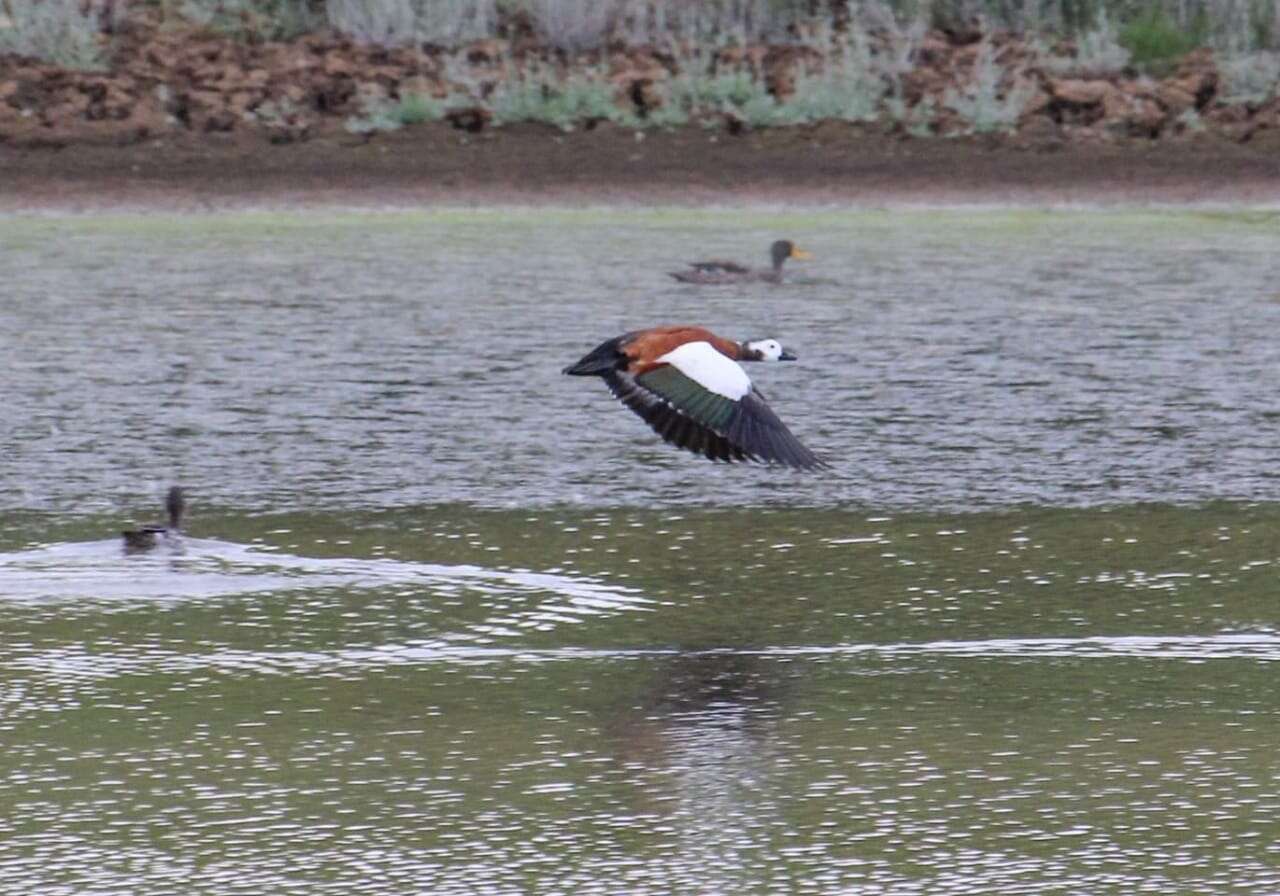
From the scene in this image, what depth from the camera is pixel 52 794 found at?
6.07 metres

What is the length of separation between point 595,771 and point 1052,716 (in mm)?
1168

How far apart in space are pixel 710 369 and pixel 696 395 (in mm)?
93

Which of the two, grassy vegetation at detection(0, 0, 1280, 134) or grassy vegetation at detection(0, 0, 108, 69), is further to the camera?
grassy vegetation at detection(0, 0, 108, 69)

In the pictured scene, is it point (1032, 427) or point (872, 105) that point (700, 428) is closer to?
point (1032, 427)

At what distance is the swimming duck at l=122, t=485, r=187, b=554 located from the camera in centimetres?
Result: 877

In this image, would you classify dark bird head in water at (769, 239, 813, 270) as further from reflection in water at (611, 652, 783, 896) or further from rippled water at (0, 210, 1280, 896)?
reflection in water at (611, 652, 783, 896)

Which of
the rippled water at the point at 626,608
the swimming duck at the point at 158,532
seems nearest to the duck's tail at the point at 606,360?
the rippled water at the point at 626,608

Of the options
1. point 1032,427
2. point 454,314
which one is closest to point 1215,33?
point 454,314

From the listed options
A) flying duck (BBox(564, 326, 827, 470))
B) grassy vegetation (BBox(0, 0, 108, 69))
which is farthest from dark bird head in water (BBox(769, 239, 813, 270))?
grassy vegetation (BBox(0, 0, 108, 69))

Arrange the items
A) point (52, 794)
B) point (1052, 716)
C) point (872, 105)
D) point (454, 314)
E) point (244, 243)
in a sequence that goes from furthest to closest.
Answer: point (872, 105) → point (244, 243) → point (454, 314) → point (1052, 716) → point (52, 794)

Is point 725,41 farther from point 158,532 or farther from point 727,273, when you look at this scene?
point 158,532

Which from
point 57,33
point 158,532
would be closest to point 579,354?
point 158,532

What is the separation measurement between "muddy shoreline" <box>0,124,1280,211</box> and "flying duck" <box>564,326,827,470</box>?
1164 cm

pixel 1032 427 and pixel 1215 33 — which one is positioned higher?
pixel 1215 33
